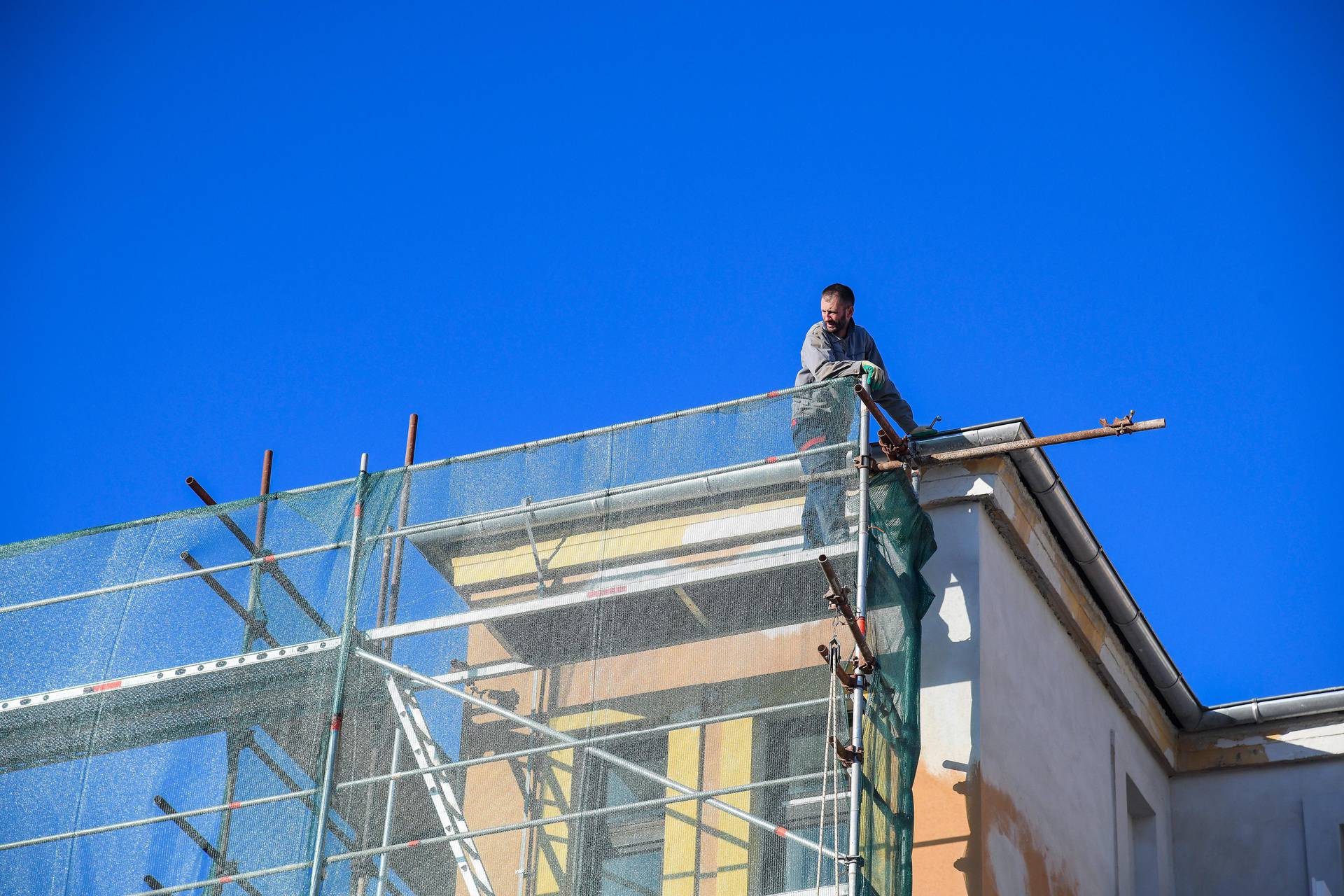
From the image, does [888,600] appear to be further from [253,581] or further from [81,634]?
[81,634]

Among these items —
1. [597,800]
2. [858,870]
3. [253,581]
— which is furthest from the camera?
[253,581]

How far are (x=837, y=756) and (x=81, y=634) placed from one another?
19.2ft

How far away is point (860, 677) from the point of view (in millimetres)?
11102

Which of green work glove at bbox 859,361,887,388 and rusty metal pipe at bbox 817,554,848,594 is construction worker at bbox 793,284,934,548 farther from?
rusty metal pipe at bbox 817,554,848,594

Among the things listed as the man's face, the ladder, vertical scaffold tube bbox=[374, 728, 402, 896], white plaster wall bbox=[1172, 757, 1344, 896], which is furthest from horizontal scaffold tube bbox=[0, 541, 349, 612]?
white plaster wall bbox=[1172, 757, 1344, 896]

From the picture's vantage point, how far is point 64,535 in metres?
13.9

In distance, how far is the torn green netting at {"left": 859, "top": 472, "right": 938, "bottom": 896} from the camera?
35.5ft

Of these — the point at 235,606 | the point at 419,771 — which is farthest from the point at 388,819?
the point at 235,606

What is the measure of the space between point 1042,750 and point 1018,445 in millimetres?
2181

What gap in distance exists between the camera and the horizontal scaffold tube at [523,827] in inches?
432

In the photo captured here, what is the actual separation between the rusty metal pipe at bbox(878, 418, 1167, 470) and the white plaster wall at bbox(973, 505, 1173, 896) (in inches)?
15.2

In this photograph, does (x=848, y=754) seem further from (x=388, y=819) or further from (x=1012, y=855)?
(x=388, y=819)

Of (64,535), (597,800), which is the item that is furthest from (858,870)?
(64,535)

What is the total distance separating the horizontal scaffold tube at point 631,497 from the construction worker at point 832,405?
→ 0.33 ft
